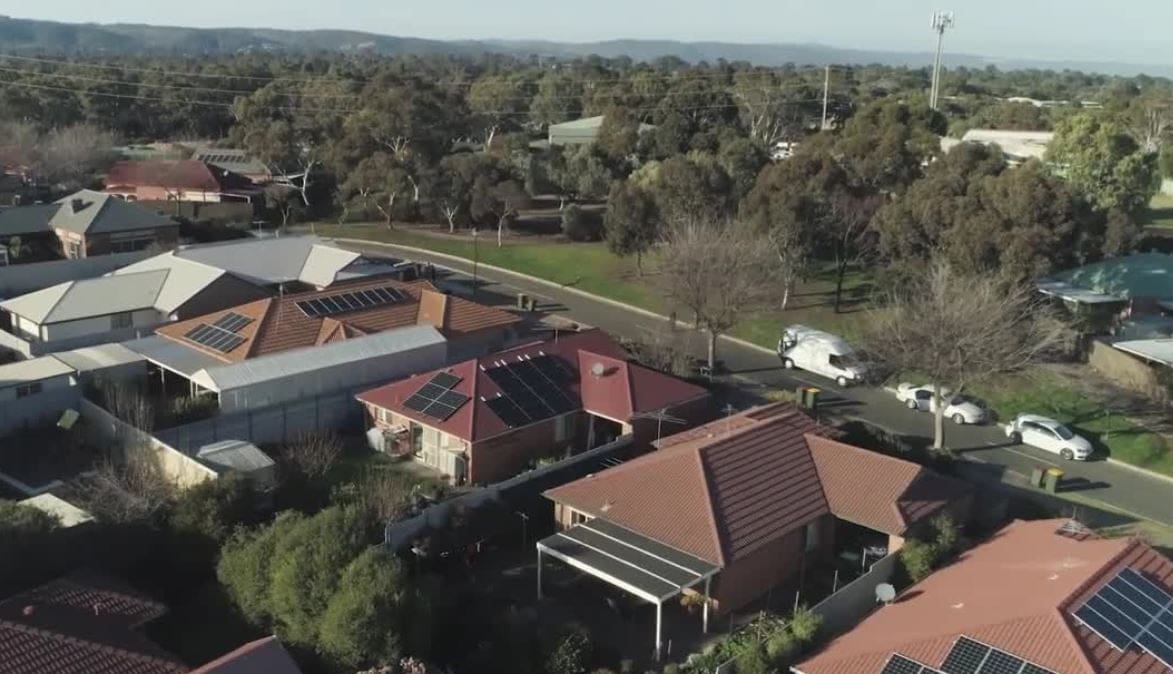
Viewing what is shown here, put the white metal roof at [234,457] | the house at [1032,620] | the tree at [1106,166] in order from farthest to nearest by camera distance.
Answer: the tree at [1106,166] < the white metal roof at [234,457] < the house at [1032,620]

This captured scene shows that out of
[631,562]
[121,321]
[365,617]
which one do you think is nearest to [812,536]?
[631,562]

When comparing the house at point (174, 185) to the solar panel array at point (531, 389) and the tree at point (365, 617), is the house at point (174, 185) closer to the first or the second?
the solar panel array at point (531, 389)

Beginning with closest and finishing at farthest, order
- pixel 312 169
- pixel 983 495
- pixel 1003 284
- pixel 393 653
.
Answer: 1. pixel 393 653
2. pixel 983 495
3. pixel 1003 284
4. pixel 312 169

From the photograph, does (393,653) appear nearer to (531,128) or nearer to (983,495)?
(983,495)

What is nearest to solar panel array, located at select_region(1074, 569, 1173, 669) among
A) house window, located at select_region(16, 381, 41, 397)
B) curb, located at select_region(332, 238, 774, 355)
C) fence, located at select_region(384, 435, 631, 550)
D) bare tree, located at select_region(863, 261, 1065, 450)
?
bare tree, located at select_region(863, 261, 1065, 450)

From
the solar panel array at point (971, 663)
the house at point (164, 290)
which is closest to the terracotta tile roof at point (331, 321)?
the house at point (164, 290)

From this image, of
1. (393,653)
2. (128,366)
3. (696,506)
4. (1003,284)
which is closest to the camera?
(393,653)

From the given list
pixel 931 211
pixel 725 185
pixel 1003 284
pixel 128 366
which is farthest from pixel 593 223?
pixel 128 366
